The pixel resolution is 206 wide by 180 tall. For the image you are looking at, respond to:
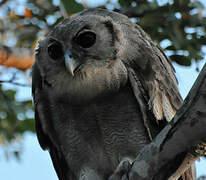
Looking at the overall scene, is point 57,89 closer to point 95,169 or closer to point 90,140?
point 90,140

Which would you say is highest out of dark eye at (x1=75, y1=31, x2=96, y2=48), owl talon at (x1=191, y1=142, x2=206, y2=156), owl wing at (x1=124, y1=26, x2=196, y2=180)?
dark eye at (x1=75, y1=31, x2=96, y2=48)

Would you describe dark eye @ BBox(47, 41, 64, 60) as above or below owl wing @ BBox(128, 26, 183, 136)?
above

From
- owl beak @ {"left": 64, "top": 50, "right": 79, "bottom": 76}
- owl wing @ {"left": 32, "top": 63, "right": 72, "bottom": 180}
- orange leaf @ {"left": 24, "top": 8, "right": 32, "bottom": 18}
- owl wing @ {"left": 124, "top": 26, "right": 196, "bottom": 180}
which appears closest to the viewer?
owl beak @ {"left": 64, "top": 50, "right": 79, "bottom": 76}

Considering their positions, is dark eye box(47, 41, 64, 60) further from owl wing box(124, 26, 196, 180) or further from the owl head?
owl wing box(124, 26, 196, 180)

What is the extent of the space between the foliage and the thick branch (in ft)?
4.19

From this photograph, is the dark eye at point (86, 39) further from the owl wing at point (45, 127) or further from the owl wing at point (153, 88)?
the owl wing at point (45, 127)

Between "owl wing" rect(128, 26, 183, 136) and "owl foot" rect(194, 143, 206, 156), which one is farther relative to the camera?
"owl wing" rect(128, 26, 183, 136)

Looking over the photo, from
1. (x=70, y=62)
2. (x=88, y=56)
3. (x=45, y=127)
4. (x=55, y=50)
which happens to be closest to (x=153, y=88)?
(x=88, y=56)

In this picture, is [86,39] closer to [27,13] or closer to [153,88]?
[153,88]

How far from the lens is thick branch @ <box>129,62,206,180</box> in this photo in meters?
2.49

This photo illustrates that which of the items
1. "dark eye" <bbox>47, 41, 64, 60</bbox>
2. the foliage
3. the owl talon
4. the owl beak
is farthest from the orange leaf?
the owl talon

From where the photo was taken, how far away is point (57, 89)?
12.5ft

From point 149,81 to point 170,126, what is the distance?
113cm

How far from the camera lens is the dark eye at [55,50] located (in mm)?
3686
